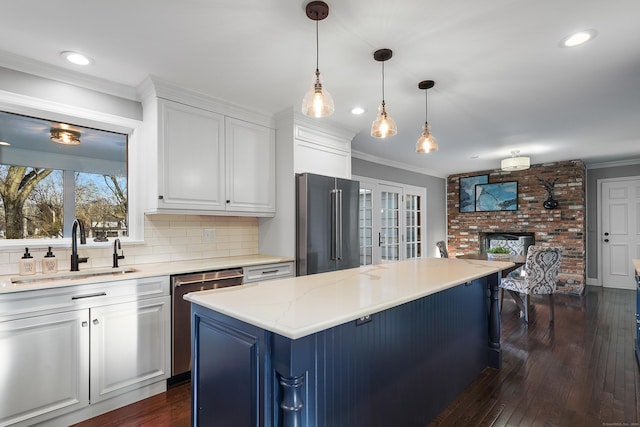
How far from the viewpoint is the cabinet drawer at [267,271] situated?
2.90 meters

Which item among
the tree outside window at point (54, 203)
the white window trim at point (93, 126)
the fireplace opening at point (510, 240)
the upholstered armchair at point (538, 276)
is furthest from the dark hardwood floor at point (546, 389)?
the fireplace opening at point (510, 240)

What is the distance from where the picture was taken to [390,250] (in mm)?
5926

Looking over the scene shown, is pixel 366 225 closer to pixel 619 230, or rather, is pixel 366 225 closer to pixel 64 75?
pixel 64 75

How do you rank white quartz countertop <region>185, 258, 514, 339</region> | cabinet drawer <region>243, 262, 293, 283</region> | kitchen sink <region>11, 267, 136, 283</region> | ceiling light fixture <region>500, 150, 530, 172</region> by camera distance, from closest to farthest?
1. white quartz countertop <region>185, 258, 514, 339</region>
2. kitchen sink <region>11, 267, 136, 283</region>
3. cabinet drawer <region>243, 262, 293, 283</region>
4. ceiling light fixture <region>500, 150, 530, 172</region>

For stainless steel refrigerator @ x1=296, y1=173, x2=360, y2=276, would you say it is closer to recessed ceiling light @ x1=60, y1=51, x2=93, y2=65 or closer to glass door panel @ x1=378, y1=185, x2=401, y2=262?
recessed ceiling light @ x1=60, y1=51, x2=93, y2=65

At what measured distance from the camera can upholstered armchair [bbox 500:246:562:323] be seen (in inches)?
155

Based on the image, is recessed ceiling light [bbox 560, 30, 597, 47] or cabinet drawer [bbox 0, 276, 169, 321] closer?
cabinet drawer [bbox 0, 276, 169, 321]

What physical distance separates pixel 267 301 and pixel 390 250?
4.80 meters

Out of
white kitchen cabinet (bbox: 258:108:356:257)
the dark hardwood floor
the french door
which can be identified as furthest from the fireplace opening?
white kitchen cabinet (bbox: 258:108:356:257)

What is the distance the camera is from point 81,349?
204cm

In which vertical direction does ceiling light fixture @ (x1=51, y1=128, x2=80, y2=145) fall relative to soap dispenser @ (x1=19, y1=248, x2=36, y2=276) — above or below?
above

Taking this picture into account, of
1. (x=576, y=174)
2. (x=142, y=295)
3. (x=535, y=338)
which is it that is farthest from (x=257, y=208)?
Result: (x=576, y=174)

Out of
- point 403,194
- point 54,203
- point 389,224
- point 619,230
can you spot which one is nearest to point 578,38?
point 54,203

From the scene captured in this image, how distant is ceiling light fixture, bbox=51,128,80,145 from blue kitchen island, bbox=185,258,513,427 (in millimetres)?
2061
